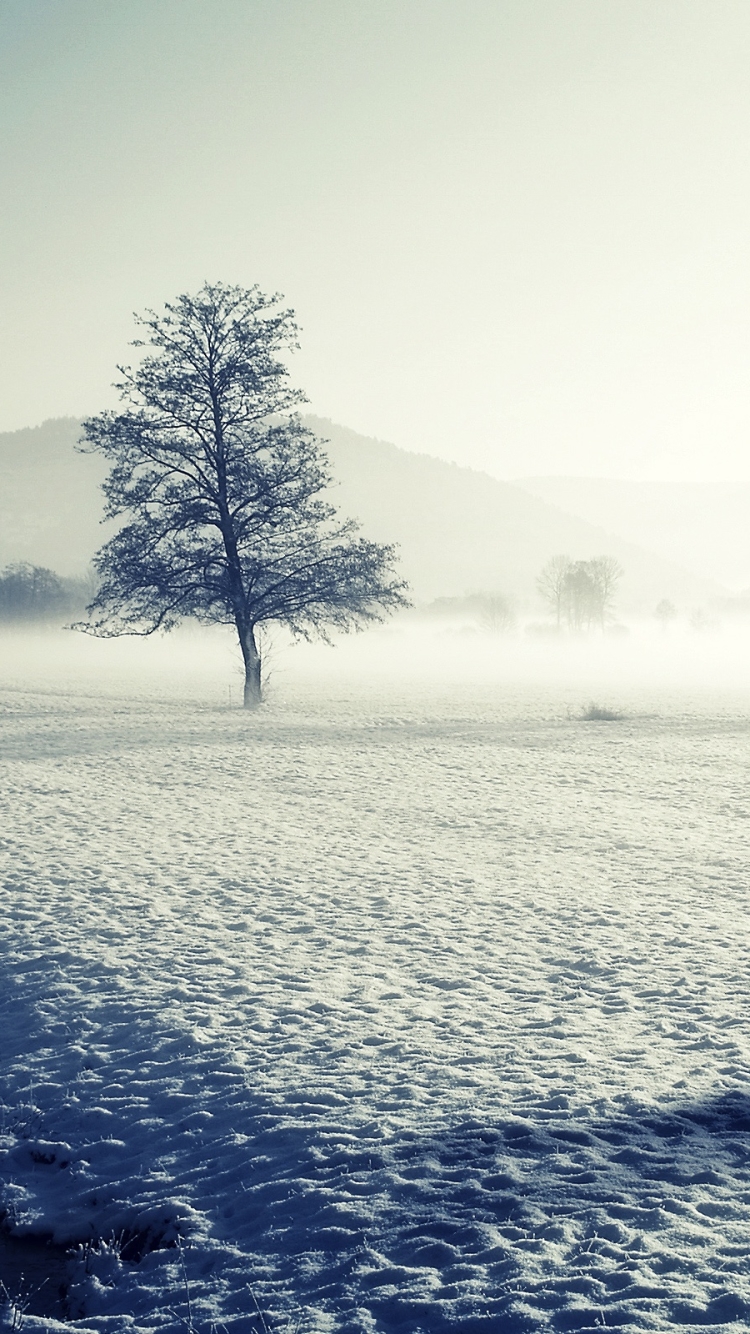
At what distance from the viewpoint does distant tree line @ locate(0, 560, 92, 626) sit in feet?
372

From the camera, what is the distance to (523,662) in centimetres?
7438

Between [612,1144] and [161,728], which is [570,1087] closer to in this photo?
[612,1144]

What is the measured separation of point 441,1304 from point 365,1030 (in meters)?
3.17

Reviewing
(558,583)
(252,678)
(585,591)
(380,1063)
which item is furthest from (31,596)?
(380,1063)

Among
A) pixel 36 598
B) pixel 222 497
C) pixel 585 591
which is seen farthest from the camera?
pixel 585 591

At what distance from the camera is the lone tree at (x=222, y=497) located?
96.3 ft

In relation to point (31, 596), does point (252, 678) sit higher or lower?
lower

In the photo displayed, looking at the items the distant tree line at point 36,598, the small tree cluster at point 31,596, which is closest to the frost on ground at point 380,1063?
the distant tree line at point 36,598

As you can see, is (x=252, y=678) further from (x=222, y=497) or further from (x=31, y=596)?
(x=31, y=596)

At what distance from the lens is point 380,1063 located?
23.2 ft

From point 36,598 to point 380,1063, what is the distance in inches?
4708

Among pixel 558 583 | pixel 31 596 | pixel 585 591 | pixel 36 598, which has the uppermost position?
pixel 558 583

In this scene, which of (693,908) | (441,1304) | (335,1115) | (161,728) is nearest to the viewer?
(441,1304)

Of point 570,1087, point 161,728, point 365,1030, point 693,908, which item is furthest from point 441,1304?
point 161,728
